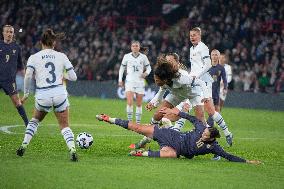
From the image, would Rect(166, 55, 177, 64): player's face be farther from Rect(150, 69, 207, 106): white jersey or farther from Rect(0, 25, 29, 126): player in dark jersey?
Rect(0, 25, 29, 126): player in dark jersey

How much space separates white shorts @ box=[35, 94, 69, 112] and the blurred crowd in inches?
757

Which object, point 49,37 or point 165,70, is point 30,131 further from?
point 165,70

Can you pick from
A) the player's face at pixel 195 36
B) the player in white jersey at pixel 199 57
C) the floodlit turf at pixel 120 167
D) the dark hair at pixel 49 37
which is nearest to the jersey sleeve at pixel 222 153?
the floodlit turf at pixel 120 167

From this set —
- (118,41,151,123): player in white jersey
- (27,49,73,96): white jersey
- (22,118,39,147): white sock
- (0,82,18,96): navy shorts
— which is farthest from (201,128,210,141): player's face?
(118,41,151,123): player in white jersey

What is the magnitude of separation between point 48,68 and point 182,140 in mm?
2731

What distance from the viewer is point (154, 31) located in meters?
39.0

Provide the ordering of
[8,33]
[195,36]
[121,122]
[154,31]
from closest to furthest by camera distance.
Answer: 1. [121,122]
2. [195,36]
3. [8,33]
4. [154,31]

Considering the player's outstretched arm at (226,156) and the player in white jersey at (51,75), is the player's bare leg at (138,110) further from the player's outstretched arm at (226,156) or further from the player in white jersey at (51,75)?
the player in white jersey at (51,75)

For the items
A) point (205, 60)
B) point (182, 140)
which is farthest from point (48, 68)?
point (205, 60)

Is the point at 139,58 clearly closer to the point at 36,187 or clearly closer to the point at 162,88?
the point at 162,88

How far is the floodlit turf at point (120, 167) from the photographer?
10281 millimetres

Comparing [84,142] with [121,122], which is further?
[84,142]

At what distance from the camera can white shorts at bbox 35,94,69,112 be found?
12492mm

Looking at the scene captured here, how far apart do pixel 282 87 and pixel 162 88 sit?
19.1 meters
